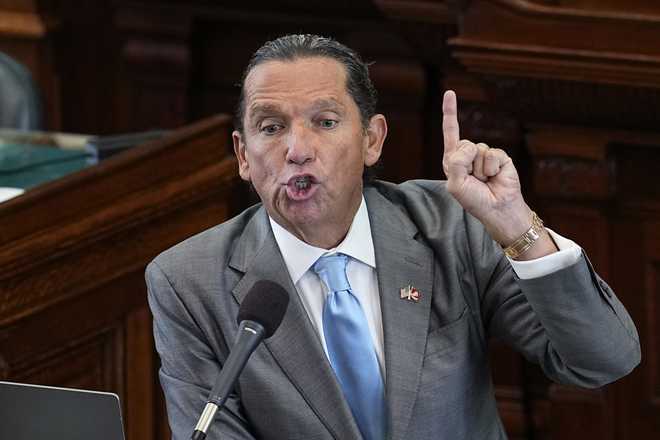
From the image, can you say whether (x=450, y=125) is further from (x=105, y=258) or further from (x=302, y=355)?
(x=105, y=258)

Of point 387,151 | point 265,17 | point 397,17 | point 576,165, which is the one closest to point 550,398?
point 576,165

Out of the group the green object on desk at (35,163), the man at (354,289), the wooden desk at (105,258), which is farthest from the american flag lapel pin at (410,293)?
the green object on desk at (35,163)

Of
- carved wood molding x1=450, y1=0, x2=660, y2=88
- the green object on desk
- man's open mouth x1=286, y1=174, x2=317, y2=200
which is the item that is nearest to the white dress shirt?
man's open mouth x1=286, y1=174, x2=317, y2=200

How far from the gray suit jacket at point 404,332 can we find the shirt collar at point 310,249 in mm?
14

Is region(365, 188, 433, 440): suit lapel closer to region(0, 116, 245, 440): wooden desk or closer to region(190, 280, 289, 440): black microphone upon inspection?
region(190, 280, 289, 440): black microphone

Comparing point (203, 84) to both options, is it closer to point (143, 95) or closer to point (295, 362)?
point (143, 95)

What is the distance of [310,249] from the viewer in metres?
2.02

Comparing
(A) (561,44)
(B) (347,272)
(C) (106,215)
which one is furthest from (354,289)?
(A) (561,44)

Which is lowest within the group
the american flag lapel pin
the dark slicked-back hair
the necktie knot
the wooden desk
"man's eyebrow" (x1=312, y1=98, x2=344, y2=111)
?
the wooden desk

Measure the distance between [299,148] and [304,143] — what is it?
11 mm

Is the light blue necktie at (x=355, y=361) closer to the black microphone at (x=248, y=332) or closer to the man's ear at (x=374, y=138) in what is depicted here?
the man's ear at (x=374, y=138)

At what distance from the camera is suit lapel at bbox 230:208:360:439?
6.41 ft

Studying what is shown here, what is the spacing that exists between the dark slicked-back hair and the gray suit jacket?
6.0 inches

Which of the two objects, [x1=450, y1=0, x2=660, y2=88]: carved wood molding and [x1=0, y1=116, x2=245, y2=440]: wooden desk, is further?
[x1=450, y1=0, x2=660, y2=88]: carved wood molding
